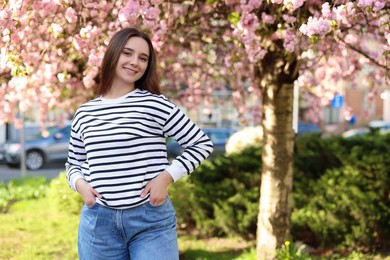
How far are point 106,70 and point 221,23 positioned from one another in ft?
11.2

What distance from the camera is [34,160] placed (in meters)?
17.5

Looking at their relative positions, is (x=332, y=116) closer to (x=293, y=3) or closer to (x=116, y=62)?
(x=293, y=3)

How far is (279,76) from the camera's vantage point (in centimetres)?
458

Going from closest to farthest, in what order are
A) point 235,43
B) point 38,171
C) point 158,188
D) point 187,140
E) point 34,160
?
point 158,188 → point 187,140 → point 235,43 → point 38,171 → point 34,160

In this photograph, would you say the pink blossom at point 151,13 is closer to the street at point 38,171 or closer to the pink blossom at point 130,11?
the pink blossom at point 130,11

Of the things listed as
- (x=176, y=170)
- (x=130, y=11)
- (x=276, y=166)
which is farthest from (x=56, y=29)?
(x=276, y=166)

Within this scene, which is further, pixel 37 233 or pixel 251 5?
pixel 37 233

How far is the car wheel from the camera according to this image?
17.5 metres

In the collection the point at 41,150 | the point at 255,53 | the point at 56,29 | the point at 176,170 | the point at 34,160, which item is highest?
the point at 56,29

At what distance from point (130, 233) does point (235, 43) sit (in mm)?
2568

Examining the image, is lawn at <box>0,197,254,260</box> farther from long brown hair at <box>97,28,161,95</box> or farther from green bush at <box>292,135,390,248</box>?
long brown hair at <box>97,28,161,95</box>

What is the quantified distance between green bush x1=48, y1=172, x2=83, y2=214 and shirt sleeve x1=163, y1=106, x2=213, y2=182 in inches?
162

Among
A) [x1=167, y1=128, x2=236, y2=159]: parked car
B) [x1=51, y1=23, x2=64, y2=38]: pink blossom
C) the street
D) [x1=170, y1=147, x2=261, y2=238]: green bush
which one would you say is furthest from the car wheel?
[x1=51, y1=23, x2=64, y2=38]: pink blossom

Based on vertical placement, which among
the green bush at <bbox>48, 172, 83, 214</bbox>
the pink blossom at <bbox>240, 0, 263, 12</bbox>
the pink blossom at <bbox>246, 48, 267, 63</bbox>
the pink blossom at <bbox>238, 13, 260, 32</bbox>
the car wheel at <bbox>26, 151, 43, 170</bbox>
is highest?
the pink blossom at <bbox>240, 0, 263, 12</bbox>
